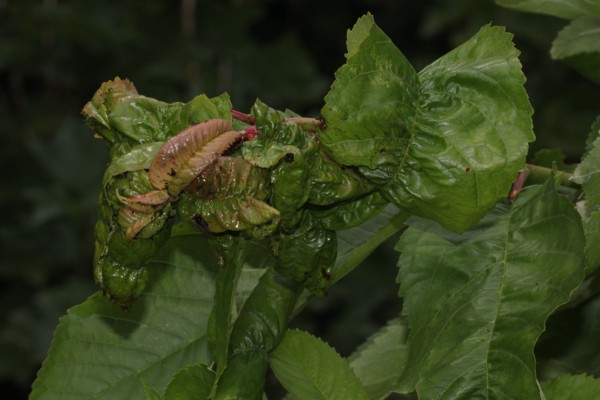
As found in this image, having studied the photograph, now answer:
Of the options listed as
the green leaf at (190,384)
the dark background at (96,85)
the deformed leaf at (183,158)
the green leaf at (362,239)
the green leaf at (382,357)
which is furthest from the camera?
the dark background at (96,85)

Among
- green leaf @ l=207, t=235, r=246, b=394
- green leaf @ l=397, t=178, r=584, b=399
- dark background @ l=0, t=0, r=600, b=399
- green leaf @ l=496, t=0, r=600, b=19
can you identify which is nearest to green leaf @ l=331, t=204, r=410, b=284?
green leaf @ l=397, t=178, r=584, b=399

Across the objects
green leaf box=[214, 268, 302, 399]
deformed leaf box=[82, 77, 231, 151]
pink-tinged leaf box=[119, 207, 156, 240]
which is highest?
deformed leaf box=[82, 77, 231, 151]

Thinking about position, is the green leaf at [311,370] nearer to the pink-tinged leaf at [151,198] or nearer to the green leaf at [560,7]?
the pink-tinged leaf at [151,198]

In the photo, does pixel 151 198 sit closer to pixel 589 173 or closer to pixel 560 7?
pixel 589 173

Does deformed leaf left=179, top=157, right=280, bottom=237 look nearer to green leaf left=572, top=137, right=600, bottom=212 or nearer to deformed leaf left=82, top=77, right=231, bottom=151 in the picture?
deformed leaf left=82, top=77, right=231, bottom=151

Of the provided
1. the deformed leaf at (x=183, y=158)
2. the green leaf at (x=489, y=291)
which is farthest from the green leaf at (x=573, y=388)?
the deformed leaf at (x=183, y=158)

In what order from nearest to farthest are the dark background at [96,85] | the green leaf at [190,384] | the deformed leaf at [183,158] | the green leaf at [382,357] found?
the deformed leaf at [183,158], the green leaf at [190,384], the green leaf at [382,357], the dark background at [96,85]

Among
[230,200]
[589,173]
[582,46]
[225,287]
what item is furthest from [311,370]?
[582,46]
